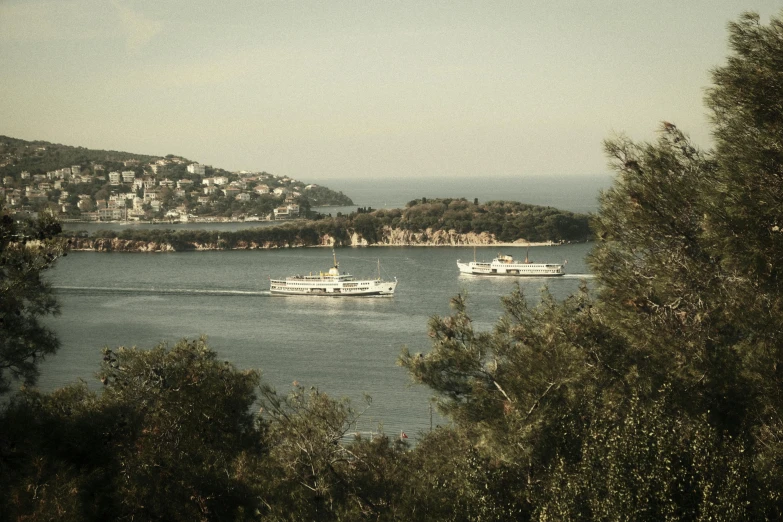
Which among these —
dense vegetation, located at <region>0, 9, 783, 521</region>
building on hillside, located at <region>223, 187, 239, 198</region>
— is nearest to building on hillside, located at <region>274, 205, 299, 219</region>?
building on hillside, located at <region>223, 187, 239, 198</region>

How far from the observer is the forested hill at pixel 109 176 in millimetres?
63375

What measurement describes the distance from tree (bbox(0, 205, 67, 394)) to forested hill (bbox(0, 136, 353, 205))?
52.9 metres

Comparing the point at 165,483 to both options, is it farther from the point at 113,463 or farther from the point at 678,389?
the point at 678,389

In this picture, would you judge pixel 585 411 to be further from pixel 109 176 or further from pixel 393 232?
pixel 109 176

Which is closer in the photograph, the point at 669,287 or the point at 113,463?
the point at 669,287

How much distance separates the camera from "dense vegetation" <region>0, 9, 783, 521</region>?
3787 millimetres

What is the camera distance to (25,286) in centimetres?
476

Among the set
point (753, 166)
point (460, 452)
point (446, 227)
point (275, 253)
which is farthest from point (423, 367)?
point (446, 227)

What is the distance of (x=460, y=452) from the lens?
5.16 metres

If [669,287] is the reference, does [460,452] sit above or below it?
below

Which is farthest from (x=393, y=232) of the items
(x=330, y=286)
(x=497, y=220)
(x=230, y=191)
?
(x=230, y=191)

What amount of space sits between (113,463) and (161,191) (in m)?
67.2

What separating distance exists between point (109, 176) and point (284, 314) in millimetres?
51624

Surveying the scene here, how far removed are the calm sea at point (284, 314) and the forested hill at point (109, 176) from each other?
937 inches
